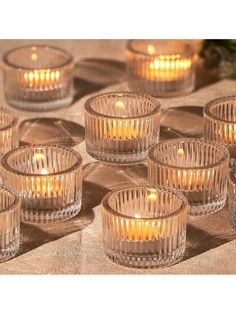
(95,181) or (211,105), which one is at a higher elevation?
(211,105)

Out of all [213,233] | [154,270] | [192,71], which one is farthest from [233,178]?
[192,71]

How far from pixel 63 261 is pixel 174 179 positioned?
0.38 meters

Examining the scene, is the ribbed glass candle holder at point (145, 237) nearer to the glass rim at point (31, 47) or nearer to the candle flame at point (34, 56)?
the glass rim at point (31, 47)

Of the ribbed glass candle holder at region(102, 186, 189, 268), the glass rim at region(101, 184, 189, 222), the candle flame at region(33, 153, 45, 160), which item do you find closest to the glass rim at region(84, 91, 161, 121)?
the candle flame at region(33, 153, 45, 160)

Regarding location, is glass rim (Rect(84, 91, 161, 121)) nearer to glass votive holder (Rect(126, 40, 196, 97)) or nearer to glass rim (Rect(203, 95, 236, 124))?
glass rim (Rect(203, 95, 236, 124))

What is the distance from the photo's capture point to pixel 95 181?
3105mm

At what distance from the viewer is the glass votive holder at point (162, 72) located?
11.9 ft

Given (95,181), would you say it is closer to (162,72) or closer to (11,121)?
(11,121)

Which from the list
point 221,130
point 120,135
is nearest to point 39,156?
point 120,135

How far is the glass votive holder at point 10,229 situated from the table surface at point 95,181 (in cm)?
2

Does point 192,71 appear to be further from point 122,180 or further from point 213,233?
point 213,233

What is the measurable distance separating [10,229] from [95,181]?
418 mm

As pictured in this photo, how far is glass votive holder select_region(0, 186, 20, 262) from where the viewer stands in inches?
A: 107
